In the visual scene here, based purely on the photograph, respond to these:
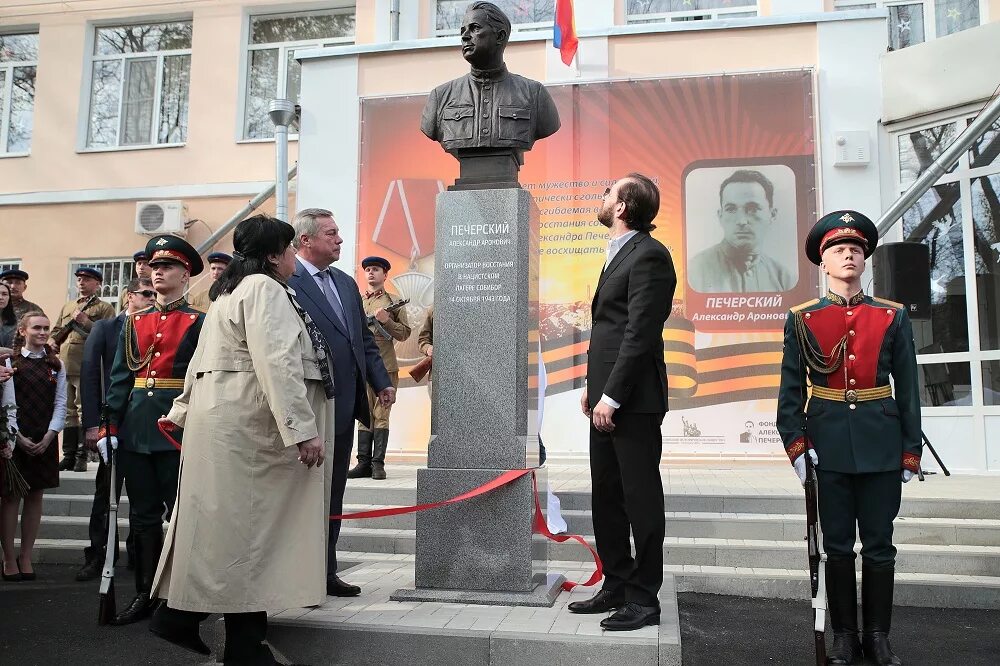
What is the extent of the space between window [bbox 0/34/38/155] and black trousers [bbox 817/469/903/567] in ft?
46.4

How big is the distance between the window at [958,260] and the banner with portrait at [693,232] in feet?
4.77

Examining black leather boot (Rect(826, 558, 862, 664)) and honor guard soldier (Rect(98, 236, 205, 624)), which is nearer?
black leather boot (Rect(826, 558, 862, 664))

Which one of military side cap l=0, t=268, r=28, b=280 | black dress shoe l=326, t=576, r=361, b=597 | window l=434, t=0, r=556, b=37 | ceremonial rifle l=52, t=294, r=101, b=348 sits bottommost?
black dress shoe l=326, t=576, r=361, b=597

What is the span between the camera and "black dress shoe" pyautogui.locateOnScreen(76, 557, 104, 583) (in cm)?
601

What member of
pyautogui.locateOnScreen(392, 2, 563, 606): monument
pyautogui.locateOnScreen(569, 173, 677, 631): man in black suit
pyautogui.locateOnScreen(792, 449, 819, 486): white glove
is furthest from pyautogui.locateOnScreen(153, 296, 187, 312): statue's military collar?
pyautogui.locateOnScreen(792, 449, 819, 486): white glove

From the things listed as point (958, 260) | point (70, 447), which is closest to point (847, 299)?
point (958, 260)

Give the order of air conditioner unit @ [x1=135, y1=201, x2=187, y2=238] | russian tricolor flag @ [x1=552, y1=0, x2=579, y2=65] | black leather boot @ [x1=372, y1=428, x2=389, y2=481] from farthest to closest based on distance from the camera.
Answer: air conditioner unit @ [x1=135, y1=201, x2=187, y2=238], russian tricolor flag @ [x1=552, y1=0, x2=579, y2=65], black leather boot @ [x1=372, y1=428, x2=389, y2=481]

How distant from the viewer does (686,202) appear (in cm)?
991

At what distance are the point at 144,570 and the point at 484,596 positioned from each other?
1971 mm

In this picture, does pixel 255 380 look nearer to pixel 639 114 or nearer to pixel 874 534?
pixel 874 534

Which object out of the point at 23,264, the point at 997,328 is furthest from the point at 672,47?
the point at 23,264

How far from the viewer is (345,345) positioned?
16.0 ft

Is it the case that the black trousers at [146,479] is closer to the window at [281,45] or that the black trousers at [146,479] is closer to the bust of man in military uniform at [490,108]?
the bust of man in military uniform at [490,108]

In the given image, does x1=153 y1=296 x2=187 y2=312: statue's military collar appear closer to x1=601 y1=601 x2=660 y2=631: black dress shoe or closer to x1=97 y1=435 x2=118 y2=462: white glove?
x1=97 y1=435 x2=118 y2=462: white glove
